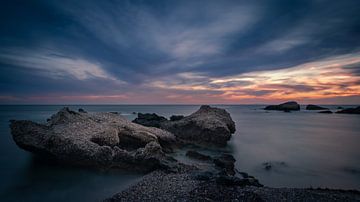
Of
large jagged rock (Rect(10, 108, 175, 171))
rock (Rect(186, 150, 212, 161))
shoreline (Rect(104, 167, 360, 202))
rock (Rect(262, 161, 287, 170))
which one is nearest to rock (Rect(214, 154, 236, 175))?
rock (Rect(186, 150, 212, 161))

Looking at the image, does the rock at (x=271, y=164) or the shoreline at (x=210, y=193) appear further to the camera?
the rock at (x=271, y=164)

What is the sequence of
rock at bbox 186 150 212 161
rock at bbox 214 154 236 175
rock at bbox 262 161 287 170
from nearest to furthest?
rock at bbox 214 154 236 175, rock at bbox 262 161 287 170, rock at bbox 186 150 212 161

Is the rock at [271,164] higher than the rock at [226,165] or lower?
lower

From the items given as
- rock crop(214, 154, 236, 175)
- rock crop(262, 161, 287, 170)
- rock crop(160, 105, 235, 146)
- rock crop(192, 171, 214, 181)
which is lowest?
rock crop(262, 161, 287, 170)

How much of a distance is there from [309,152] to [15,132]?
18767 millimetres

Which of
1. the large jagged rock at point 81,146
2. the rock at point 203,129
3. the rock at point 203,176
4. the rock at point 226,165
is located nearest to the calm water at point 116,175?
the large jagged rock at point 81,146

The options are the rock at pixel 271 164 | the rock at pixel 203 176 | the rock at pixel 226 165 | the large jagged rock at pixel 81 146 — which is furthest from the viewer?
the rock at pixel 271 164

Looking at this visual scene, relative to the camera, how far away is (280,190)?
7.68 m

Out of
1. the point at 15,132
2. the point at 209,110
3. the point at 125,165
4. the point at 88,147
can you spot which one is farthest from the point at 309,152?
the point at 15,132

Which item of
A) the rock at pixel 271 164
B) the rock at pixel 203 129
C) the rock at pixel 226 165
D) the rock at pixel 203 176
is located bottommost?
the rock at pixel 271 164

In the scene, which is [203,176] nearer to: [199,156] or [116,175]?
[116,175]

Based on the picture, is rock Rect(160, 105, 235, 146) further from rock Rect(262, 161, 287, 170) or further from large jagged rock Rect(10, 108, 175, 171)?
large jagged rock Rect(10, 108, 175, 171)

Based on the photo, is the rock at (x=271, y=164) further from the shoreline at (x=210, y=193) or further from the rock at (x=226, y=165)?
the shoreline at (x=210, y=193)

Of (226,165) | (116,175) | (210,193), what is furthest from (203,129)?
(210,193)
